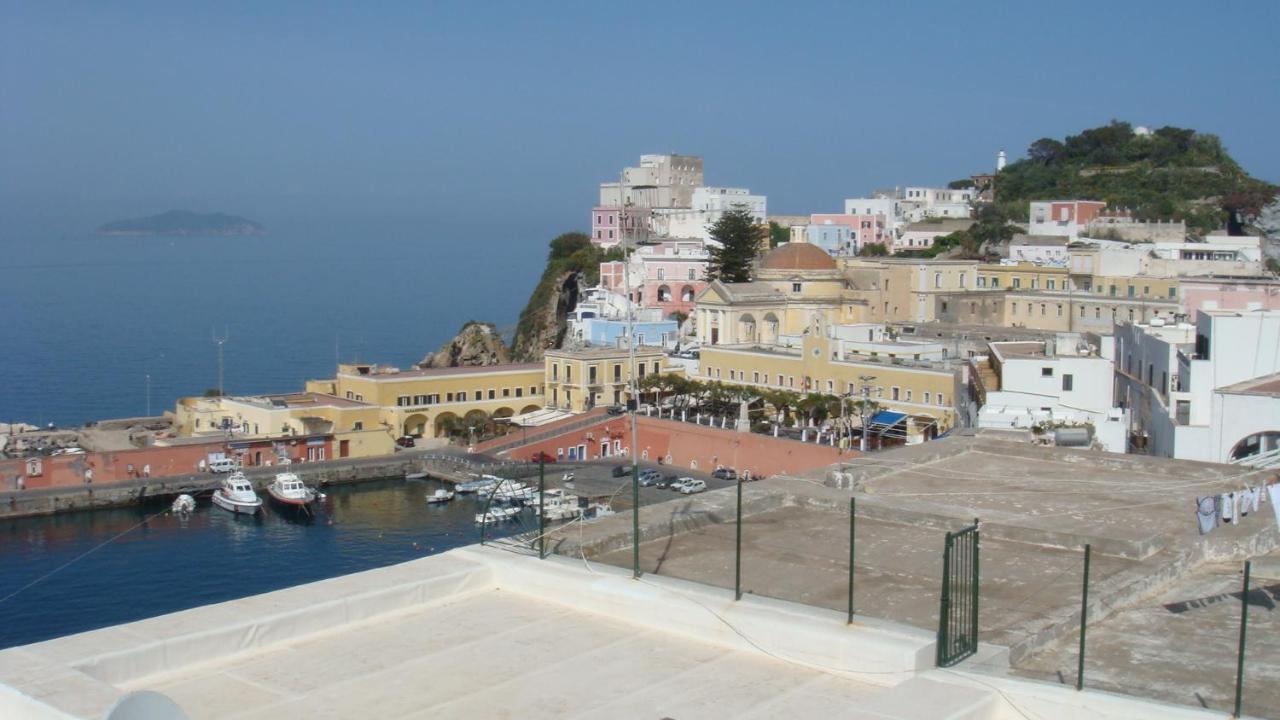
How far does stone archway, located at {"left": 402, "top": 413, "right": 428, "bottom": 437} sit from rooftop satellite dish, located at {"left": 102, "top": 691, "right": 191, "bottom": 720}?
31.9 metres

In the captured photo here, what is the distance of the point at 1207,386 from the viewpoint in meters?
16.2

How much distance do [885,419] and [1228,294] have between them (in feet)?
24.6

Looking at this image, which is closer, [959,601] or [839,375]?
[959,601]

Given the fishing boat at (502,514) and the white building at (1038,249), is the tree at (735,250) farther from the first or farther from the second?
the fishing boat at (502,514)

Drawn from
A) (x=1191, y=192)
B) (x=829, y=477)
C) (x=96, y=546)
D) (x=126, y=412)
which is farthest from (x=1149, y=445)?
(x=126, y=412)

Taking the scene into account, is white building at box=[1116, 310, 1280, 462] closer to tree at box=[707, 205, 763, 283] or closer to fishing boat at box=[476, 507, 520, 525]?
fishing boat at box=[476, 507, 520, 525]

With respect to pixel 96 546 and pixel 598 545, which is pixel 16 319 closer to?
pixel 96 546

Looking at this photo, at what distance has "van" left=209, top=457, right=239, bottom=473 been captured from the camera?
3130 cm

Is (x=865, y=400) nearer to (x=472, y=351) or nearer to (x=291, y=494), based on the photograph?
(x=291, y=494)

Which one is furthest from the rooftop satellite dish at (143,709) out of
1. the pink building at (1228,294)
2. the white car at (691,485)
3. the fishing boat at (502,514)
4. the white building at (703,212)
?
the white building at (703,212)

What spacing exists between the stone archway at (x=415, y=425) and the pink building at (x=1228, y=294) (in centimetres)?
1935

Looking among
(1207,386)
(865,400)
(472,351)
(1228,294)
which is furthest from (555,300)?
(1207,386)

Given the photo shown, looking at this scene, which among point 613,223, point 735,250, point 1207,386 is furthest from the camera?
point 613,223

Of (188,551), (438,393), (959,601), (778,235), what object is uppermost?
(778,235)
